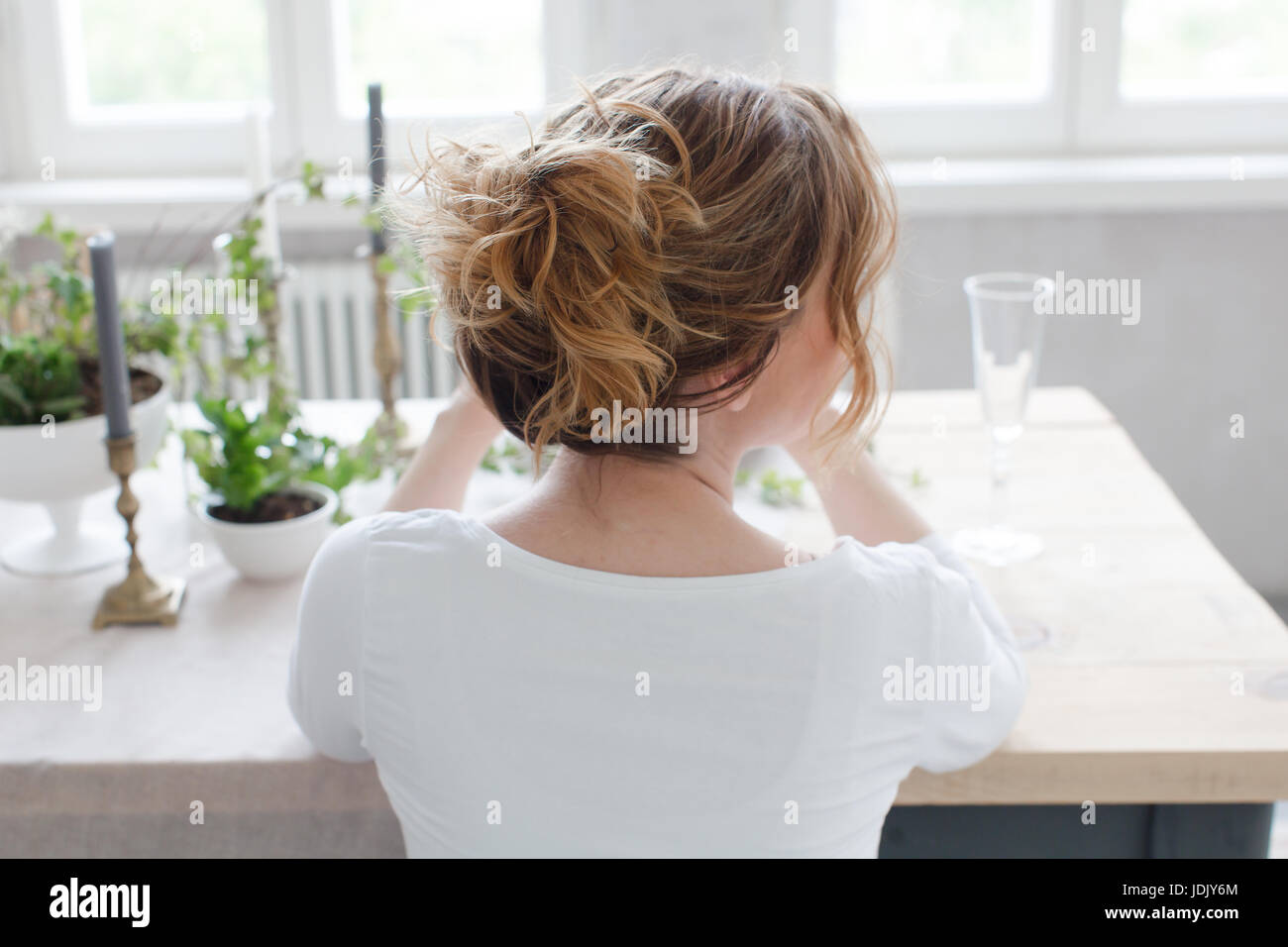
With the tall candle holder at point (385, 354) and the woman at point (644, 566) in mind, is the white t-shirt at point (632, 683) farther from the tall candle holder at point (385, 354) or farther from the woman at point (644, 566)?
the tall candle holder at point (385, 354)

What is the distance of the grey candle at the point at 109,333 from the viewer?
988mm

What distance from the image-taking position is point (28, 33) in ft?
8.09

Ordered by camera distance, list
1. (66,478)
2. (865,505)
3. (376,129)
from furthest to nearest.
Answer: (376,129)
(66,478)
(865,505)

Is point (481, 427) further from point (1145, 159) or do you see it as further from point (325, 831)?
point (1145, 159)

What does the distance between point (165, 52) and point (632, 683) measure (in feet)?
7.43

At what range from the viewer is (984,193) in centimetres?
232

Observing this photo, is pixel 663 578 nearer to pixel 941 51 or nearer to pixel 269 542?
pixel 269 542

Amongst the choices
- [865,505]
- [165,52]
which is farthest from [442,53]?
[865,505]

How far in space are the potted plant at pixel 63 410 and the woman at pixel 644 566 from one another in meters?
0.43

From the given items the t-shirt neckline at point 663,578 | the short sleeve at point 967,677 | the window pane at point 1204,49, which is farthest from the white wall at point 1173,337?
the t-shirt neckline at point 663,578

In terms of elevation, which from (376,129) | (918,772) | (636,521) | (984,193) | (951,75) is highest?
(951,75)

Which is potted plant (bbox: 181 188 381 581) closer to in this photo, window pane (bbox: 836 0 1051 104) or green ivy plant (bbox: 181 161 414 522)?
green ivy plant (bbox: 181 161 414 522)

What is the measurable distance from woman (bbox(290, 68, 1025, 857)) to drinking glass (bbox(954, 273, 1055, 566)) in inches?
13.0
